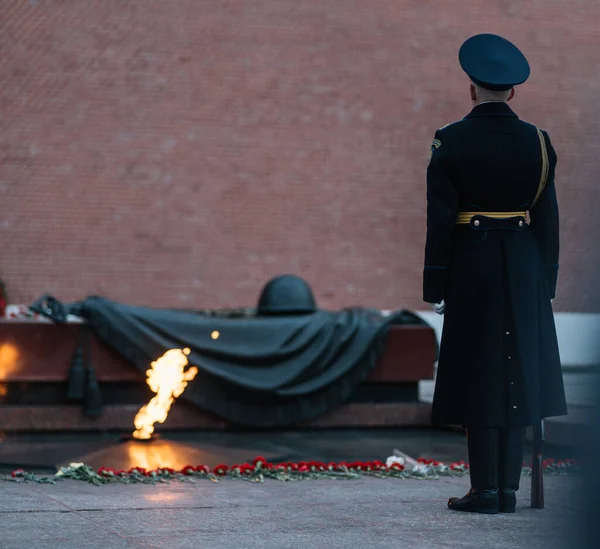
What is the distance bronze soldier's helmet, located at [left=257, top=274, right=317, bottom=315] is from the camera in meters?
8.95

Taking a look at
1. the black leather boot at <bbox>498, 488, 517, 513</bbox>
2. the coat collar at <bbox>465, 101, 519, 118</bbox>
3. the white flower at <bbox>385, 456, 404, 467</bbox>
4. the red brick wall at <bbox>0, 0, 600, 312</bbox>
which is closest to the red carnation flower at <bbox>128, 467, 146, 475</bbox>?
the white flower at <bbox>385, 456, 404, 467</bbox>

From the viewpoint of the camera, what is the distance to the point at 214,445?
23.9 feet

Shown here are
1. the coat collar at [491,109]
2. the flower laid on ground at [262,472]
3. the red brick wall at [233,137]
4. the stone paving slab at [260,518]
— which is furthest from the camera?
the red brick wall at [233,137]

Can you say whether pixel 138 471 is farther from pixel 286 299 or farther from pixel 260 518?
pixel 286 299

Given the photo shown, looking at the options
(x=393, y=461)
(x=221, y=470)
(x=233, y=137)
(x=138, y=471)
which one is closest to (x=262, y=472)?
(x=221, y=470)

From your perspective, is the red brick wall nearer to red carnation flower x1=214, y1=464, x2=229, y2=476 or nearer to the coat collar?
red carnation flower x1=214, y1=464, x2=229, y2=476

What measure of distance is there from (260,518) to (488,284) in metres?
1.20

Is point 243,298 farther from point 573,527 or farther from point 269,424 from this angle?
point 573,527

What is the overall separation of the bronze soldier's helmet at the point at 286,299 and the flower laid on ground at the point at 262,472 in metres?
3.03

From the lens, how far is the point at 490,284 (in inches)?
167

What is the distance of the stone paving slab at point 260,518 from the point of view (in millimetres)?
3646

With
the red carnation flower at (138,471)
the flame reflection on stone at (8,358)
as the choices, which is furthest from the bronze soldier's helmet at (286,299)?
the red carnation flower at (138,471)

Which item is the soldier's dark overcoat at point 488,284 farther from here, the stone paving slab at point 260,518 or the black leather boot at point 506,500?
the stone paving slab at point 260,518

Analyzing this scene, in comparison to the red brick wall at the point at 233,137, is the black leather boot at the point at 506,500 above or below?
below
